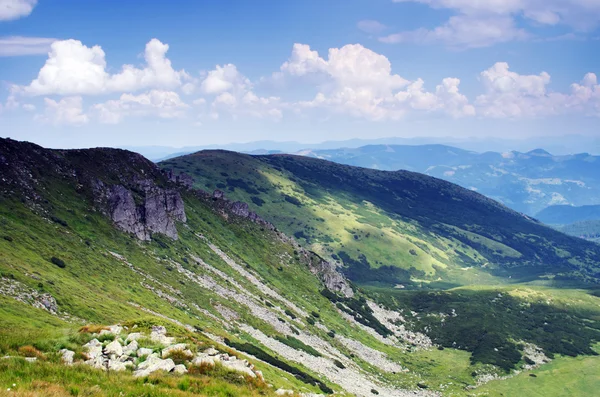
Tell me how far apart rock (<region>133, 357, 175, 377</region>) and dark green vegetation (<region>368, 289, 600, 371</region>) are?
11203 cm

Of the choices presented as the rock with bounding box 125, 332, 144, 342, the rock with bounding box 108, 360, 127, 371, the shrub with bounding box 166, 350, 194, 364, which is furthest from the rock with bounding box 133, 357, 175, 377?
the rock with bounding box 125, 332, 144, 342

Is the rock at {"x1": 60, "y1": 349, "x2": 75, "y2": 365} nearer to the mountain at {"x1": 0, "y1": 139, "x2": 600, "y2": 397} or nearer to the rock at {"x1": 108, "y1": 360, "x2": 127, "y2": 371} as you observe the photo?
the mountain at {"x1": 0, "y1": 139, "x2": 600, "y2": 397}

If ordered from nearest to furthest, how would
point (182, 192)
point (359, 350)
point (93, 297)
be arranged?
point (93, 297), point (359, 350), point (182, 192)

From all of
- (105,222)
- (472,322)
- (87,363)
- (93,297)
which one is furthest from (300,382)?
(472,322)

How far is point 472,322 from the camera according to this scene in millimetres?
143625

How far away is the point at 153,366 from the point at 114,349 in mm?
3475

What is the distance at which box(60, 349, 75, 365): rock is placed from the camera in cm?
2002

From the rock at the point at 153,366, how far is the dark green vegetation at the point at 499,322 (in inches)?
4411

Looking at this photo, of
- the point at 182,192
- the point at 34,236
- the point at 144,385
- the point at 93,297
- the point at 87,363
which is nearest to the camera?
the point at 144,385

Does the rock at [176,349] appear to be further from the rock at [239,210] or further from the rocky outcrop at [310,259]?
the rock at [239,210]

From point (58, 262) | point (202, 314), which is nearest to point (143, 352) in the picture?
point (58, 262)

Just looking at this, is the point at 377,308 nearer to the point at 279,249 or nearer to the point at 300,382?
the point at 279,249

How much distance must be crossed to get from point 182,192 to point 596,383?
128 metres

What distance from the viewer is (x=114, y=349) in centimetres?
2295
